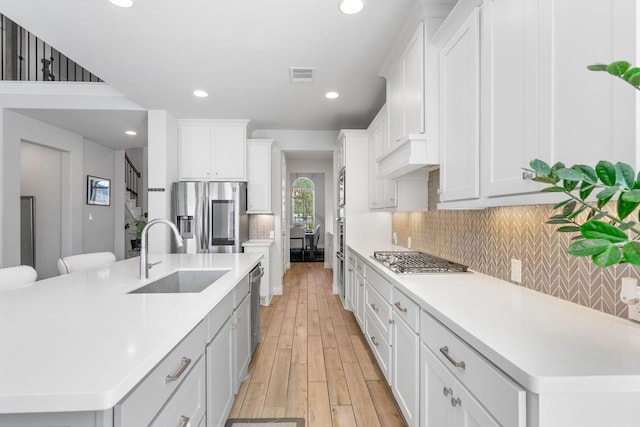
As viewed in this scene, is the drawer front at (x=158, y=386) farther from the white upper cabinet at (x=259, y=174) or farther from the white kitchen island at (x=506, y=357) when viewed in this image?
the white upper cabinet at (x=259, y=174)

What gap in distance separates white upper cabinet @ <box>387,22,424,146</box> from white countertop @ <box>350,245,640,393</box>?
3.73 ft

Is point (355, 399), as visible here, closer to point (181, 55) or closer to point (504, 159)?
point (504, 159)

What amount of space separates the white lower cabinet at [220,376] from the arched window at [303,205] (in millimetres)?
7920

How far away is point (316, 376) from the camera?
235 cm

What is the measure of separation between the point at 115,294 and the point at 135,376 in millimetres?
834

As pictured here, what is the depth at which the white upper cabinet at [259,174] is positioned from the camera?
4500 mm

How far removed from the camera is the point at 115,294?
4.51 ft

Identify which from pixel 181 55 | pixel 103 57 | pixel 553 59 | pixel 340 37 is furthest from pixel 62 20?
pixel 553 59

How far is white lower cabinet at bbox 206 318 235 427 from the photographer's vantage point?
138 cm

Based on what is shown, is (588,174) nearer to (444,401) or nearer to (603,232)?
(603,232)

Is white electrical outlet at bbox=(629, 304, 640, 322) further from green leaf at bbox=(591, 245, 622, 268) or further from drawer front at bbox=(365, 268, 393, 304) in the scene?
drawer front at bbox=(365, 268, 393, 304)

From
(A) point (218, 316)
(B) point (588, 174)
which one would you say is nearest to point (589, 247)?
(B) point (588, 174)

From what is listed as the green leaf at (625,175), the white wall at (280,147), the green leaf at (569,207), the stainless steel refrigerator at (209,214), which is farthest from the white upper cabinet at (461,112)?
the white wall at (280,147)

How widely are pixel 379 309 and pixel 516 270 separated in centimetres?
101
